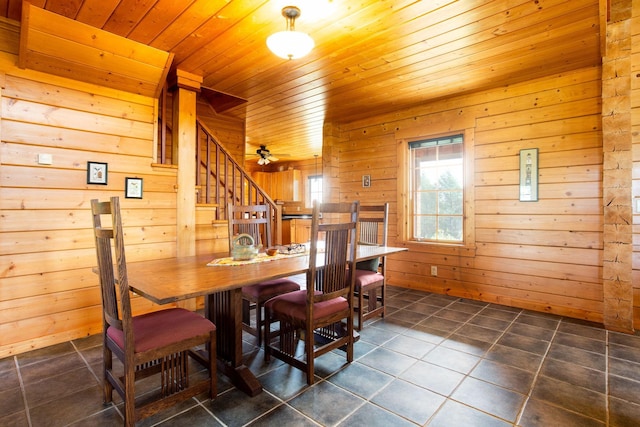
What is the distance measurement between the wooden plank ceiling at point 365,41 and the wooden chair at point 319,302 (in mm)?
1407

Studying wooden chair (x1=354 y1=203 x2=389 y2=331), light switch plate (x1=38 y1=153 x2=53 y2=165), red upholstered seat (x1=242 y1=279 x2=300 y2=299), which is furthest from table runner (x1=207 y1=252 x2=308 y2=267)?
light switch plate (x1=38 y1=153 x2=53 y2=165)

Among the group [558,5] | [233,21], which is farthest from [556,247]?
[233,21]

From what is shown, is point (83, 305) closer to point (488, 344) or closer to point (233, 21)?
point (233, 21)

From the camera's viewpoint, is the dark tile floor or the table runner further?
the table runner

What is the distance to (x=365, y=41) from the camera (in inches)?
104

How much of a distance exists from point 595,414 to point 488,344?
0.88m

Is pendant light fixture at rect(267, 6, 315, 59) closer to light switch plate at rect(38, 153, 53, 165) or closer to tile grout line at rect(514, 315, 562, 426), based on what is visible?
light switch plate at rect(38, 153, 53, 165)

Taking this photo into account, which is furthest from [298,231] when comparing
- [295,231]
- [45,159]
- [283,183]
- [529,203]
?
[45,159]

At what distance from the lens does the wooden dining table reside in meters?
1.60

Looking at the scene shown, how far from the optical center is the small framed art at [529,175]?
3.43 meters

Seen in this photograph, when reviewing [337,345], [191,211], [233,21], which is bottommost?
[337,345]

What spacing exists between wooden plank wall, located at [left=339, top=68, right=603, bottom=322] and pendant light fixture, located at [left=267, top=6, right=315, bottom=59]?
2.53 m

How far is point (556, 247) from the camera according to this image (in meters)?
3.35

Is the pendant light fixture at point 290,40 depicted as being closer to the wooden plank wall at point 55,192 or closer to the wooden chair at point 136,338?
the wooden chair at point 136,338
